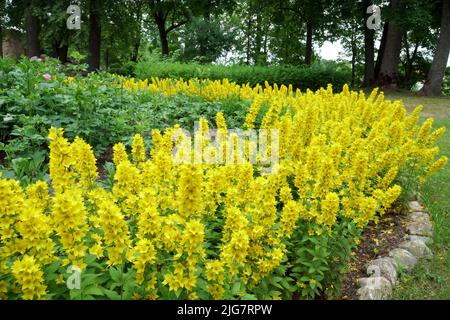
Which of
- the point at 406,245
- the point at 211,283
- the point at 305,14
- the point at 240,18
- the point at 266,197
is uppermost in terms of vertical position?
the point at 240,18

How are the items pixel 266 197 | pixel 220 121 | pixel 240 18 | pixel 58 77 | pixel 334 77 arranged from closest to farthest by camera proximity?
pixel 266 197 < pixel 220 121 < pixel 58 77 < pixel 334 77 < pixel 240 18

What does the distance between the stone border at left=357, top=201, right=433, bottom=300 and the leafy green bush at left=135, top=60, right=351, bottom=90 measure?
1090 centimetres

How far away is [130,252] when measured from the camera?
2.46 m

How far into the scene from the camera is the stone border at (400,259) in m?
3.74

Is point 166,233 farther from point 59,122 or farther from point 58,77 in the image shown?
point 58,77

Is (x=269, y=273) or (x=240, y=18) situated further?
(x=240, y=18)

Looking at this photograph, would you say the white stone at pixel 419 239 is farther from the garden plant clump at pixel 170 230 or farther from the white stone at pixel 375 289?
the white stone at pixel 375 289

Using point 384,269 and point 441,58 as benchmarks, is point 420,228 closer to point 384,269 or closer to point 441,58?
point 384,269

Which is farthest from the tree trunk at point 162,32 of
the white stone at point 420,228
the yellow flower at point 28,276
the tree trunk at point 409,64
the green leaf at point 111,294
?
the yellow flower at point 28,276

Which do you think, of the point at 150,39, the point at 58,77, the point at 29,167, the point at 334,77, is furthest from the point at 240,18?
the point at 29,167

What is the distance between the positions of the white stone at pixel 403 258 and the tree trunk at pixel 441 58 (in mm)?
14446

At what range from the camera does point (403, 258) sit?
4.29m

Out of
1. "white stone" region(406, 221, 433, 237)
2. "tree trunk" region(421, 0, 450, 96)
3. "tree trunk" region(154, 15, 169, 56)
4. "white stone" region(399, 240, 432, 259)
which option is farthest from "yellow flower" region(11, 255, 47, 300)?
"tree trunk" region(154, 15, 169, 56)

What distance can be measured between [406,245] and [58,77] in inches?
228
